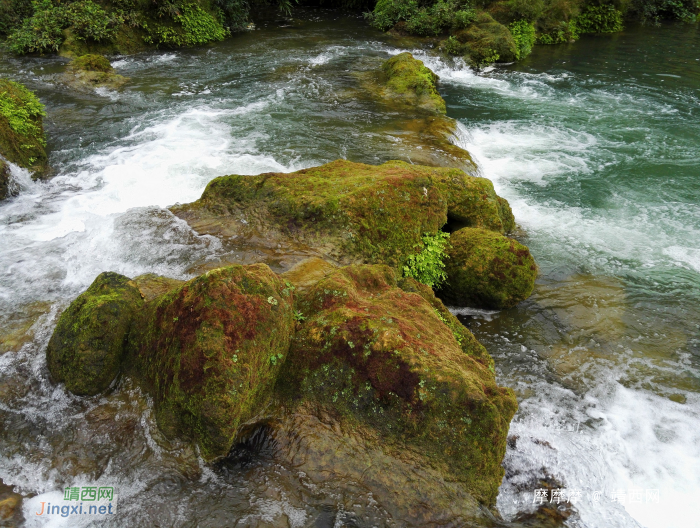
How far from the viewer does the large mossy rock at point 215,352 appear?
3.75 m

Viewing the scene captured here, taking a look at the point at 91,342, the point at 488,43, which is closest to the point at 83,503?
the point at 91,342

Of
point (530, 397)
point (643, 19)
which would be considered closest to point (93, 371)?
point (530, 397)

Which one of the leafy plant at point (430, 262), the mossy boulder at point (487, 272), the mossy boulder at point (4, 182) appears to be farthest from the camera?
the mossy boulder at point (4, 182)

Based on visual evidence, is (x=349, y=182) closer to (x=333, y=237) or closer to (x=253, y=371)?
(x=333, y=237)

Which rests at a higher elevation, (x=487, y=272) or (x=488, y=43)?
(x=488, y=43)

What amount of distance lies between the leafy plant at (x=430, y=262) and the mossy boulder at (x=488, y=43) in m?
13.5

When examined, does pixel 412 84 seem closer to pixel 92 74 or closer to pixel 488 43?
pixel 488 43

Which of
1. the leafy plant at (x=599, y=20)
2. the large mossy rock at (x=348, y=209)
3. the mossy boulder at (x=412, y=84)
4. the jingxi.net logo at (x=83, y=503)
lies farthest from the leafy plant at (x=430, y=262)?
the leafy plant at (x=599, y=20)

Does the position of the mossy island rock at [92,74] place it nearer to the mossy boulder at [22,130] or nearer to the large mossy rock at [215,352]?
the mossy boulder at [22,130]

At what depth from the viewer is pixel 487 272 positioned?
6523mm

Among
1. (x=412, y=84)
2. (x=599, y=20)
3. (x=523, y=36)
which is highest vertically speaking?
(x=599, y=20)

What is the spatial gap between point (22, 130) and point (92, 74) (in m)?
5.50

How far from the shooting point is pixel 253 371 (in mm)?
3941

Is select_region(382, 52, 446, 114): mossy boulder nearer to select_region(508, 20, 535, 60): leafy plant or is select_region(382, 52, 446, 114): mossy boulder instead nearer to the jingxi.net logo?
select_region(508, 20, 535, 60): leafy plant
